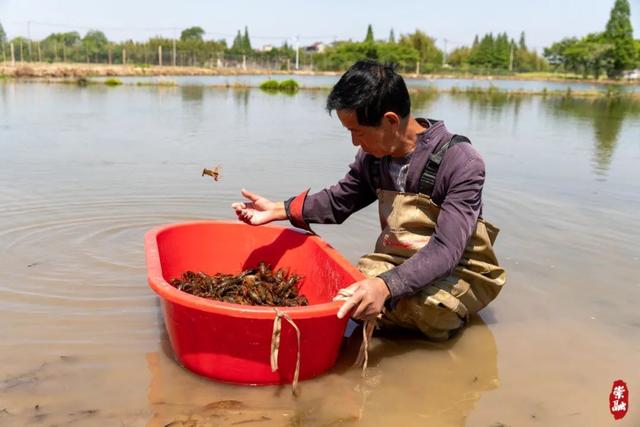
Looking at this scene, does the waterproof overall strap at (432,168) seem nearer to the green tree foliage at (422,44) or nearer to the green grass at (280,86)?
the green grass at (280,86)

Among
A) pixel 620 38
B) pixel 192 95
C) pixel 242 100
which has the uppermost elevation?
pixel 620 38

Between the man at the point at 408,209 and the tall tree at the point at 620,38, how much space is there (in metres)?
67.0

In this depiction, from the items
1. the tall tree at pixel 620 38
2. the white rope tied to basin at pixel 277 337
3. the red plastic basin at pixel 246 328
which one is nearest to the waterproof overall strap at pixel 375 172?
the red plastic basin at pixel 246 328

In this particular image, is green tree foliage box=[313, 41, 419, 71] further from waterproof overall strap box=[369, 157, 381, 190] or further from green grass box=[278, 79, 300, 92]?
waterproof overall strap box=[369, 157, 381, 190]

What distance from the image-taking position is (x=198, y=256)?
3361 mm

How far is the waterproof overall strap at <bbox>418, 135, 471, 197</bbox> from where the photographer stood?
2.65 m

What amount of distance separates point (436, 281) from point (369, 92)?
929mm

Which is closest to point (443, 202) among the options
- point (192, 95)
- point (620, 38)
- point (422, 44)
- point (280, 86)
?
point (192, 95)

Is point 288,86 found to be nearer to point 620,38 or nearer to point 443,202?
point 443,202

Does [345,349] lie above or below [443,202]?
below

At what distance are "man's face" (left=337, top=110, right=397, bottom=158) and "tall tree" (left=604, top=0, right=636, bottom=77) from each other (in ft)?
221

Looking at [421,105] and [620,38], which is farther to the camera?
[620,38]

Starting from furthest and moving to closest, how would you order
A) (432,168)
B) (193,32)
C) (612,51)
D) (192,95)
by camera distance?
(193,32) → (612,51) → (192,95) → (432,168)

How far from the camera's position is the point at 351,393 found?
2.43 m
